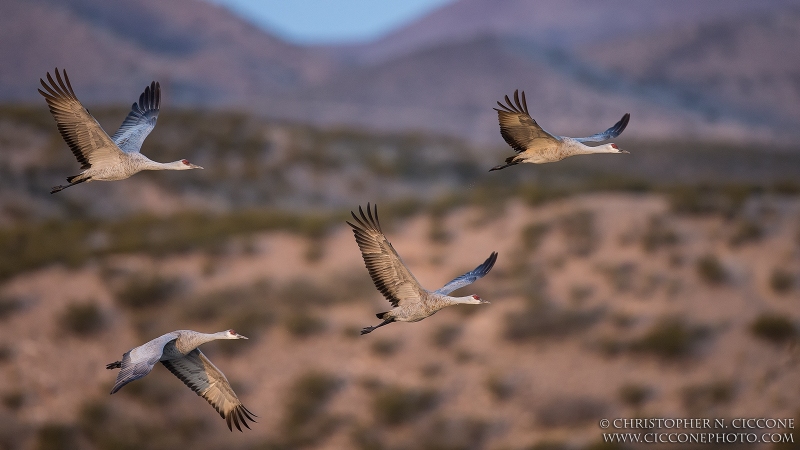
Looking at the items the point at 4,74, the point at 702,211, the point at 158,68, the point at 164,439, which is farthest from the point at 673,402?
the point at 158,68

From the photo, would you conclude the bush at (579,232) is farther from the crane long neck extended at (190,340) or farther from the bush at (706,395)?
the crane long neck extended at (190,340)

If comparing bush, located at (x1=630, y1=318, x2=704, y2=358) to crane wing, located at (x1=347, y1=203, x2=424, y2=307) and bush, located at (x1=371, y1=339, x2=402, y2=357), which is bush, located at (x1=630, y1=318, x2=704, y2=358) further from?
crane wing, located at (x1=347, y1=203, x2=424, y2=307)

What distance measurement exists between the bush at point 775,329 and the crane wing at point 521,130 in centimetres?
1301

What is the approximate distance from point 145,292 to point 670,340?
13.1m

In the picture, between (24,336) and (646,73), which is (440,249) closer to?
(24,336)

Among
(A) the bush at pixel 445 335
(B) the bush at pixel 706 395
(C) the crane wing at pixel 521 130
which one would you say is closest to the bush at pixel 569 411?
(B) the bush at pixel 706 395

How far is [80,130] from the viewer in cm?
1078

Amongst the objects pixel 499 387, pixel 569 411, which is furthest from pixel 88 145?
pixel 569 411

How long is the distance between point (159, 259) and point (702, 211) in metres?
14.8

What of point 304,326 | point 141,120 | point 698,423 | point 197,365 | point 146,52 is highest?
point 146,52

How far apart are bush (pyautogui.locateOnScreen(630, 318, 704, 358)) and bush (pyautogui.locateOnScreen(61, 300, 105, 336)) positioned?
1296 cm

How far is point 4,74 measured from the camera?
4494 cm

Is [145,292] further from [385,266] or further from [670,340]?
[385,266]

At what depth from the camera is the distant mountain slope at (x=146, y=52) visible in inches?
1957
